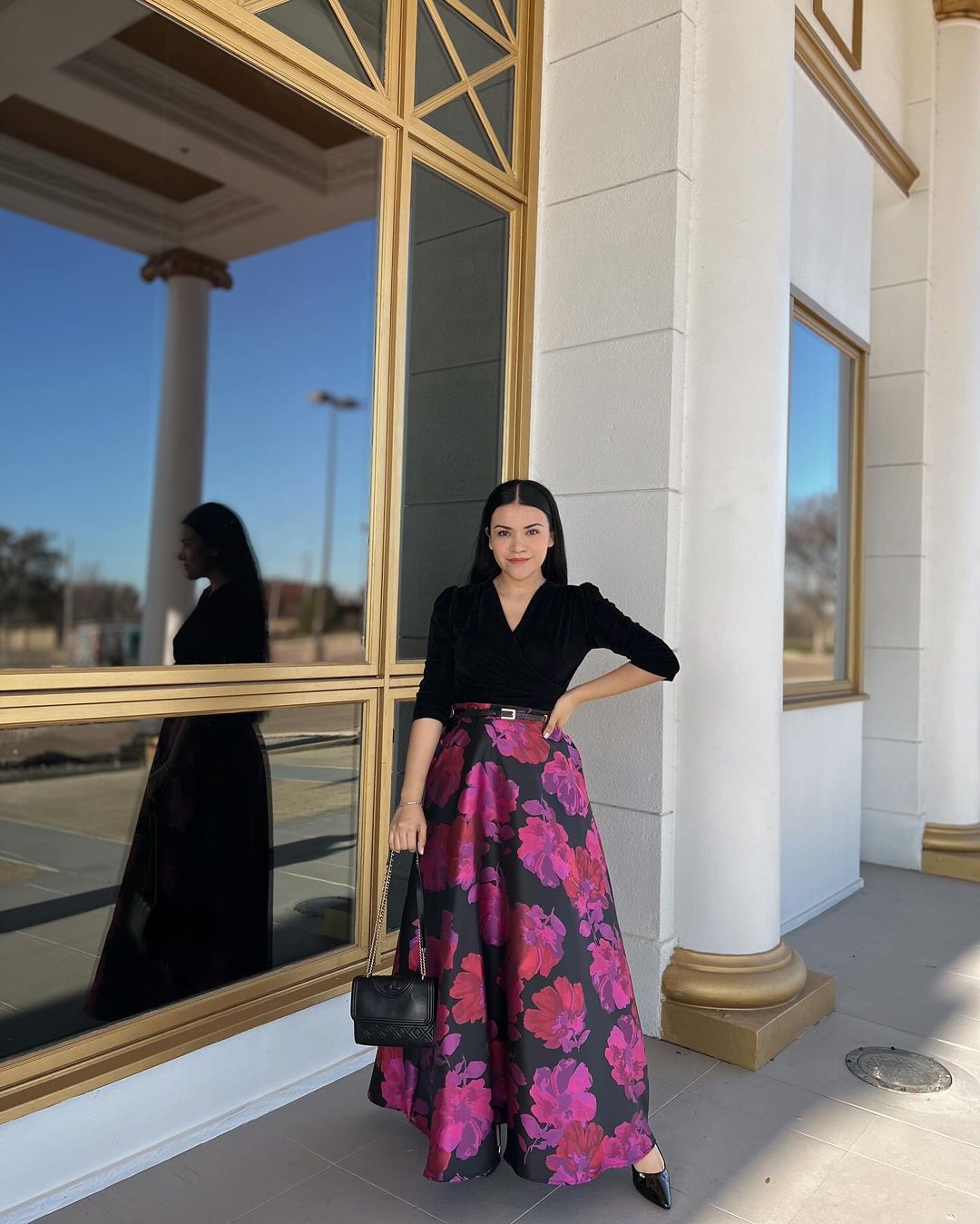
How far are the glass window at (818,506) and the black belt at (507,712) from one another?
260cm

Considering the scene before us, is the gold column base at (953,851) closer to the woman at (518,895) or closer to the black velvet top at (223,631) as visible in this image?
the woman at (518,895)

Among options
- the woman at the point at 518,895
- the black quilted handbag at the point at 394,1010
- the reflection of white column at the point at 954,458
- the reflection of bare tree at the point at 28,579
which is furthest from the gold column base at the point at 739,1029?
the reflection of bare tree at the point at 28,579

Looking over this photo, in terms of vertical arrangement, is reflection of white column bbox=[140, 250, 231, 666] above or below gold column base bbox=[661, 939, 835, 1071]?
above

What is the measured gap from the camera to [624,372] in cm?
335

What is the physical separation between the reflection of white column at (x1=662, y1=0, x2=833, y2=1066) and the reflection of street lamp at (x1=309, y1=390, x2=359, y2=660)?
1.31 meters

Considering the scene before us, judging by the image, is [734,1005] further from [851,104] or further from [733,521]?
[851,104]

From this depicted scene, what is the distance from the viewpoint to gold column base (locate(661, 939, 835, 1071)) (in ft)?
9.88

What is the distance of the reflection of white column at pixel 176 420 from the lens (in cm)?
486

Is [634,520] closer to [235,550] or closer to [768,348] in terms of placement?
[768,348]

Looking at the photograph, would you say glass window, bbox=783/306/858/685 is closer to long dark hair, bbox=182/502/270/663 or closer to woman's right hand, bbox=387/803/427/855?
long dark hair, bbox=182/502/270/663

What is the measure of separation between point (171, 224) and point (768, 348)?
315 centimetres

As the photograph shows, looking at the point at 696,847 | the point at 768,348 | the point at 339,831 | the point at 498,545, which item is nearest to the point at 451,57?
the point at 768,348

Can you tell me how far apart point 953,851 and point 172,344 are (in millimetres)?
5769

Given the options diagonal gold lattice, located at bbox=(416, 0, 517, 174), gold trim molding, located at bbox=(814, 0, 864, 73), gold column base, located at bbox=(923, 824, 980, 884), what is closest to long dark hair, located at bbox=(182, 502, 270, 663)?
diagonal gold lattice, located at bbox=(416, 0, 517, 174)
